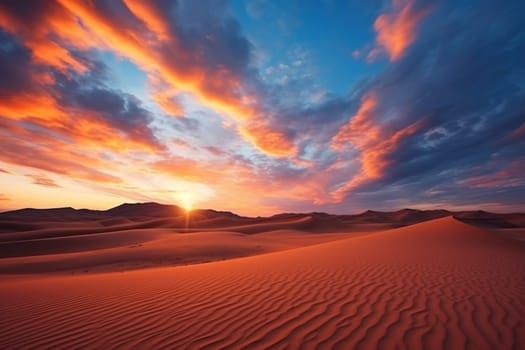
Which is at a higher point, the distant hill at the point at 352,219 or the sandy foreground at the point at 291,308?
the distant hill at the point at 352,219

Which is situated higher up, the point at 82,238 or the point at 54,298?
the point at 82,238

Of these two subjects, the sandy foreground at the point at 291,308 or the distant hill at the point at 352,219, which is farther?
the distant hill at the point at 352,219

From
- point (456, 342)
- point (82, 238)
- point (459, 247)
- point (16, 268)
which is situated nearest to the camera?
point (456, 342)

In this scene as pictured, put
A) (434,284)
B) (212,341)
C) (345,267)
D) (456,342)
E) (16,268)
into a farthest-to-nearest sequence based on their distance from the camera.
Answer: (16,268), (345,267), (434,284), (212,341), (456,342)

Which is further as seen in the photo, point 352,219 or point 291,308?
point 352,219

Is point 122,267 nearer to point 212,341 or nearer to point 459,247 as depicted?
point 212,341

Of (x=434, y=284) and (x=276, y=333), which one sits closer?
(x=276, y=333)

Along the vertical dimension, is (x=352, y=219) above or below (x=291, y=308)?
above

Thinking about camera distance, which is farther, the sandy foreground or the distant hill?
the distant hill

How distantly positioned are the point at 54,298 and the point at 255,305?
4881mm

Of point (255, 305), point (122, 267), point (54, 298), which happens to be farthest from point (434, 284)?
point (122, 267)

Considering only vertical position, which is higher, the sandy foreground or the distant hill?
the distant hill

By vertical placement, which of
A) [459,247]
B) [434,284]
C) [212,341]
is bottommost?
[212,341]

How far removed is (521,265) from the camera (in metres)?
8.16
